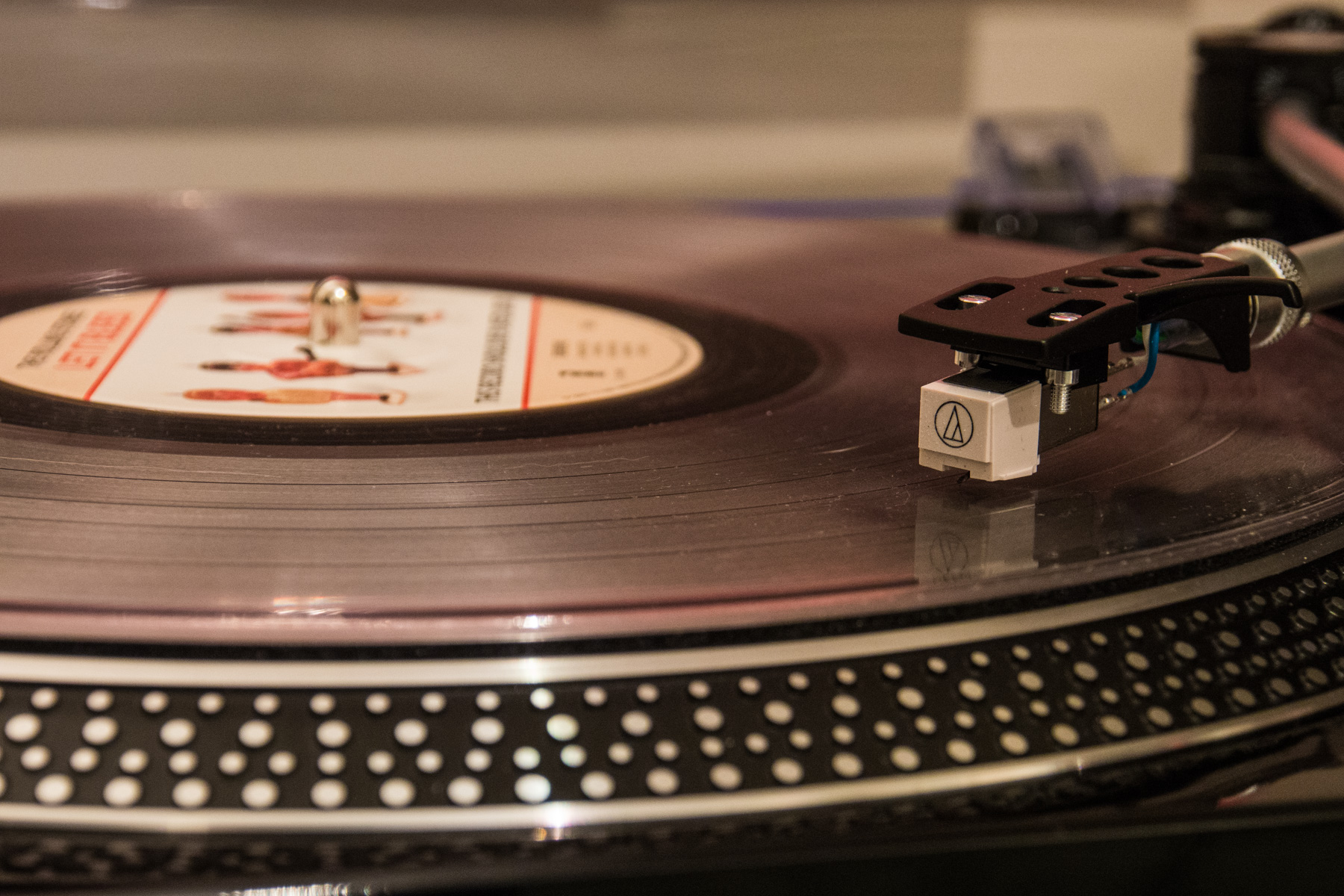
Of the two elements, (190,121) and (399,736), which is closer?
(399,736)

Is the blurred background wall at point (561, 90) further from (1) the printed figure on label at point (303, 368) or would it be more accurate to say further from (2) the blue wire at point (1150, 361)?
(2) the blue wire at point (1150, 361)

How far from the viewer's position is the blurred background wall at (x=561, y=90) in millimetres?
1659

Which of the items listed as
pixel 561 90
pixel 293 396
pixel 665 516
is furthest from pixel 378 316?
pixel 561 90

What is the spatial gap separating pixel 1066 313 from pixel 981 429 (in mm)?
48

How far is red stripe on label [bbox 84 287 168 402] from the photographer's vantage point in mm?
708

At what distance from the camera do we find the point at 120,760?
364 mm

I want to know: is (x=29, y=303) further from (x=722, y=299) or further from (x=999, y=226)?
(x=999, y=226)

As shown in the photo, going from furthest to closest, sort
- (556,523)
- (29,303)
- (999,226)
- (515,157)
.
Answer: (515,157), (999,226), (29,303), (556,523)

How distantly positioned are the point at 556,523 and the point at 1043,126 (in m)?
1.29

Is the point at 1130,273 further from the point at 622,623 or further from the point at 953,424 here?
the point at 622,623

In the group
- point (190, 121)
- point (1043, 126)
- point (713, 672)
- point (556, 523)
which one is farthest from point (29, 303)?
point (1043, 126)

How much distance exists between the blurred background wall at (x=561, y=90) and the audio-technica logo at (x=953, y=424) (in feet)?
4.49

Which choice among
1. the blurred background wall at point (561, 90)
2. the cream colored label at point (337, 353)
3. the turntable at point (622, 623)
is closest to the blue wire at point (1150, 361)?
the turntable at point (622, 623)

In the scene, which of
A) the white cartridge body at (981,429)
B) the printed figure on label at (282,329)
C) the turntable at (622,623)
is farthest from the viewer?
the printed figure on label at (282,329)
